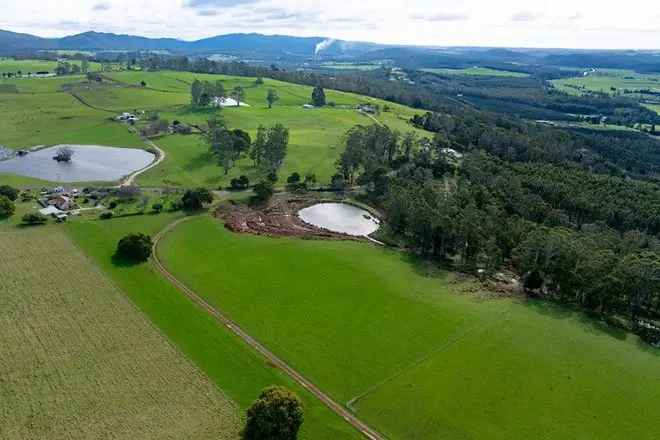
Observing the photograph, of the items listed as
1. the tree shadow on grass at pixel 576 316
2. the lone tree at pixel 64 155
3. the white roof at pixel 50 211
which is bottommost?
the tree shadow on grass at pixel 576 316

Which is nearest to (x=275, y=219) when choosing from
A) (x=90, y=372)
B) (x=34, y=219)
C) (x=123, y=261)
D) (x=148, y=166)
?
(x=123, y=261)

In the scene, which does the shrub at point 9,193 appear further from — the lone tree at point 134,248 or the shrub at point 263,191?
the shrub at point 263,191

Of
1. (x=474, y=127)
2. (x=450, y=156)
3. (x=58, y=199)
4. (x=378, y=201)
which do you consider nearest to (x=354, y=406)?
(x=378, y=201)

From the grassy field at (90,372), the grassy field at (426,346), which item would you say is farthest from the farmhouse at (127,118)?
the grassy field at (90,372)

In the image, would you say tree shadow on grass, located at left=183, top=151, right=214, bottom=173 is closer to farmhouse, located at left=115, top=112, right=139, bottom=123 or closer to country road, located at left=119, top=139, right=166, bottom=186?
country road, located at left=119, top=139, right=166, bottom=186

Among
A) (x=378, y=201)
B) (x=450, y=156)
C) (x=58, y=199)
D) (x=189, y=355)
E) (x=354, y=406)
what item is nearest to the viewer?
(x=354, y=406)

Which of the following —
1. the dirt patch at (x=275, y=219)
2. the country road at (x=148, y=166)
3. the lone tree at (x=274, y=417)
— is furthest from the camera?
the country road at (x=148, y=166)

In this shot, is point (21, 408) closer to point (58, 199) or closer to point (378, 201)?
point (58, 199)
